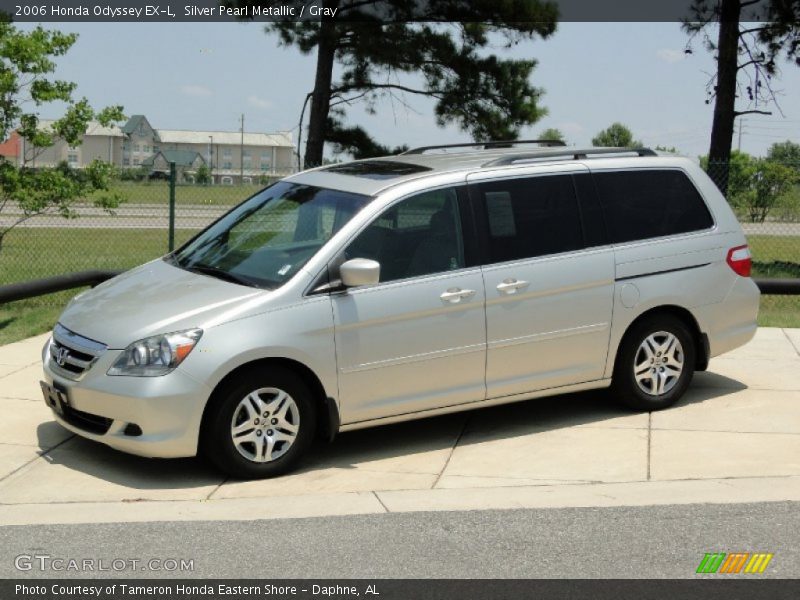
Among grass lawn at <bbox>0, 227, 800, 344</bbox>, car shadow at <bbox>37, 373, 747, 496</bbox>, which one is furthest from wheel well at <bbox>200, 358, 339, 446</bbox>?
grass lawn at <bbox>0, 227, 800, 344</bbox>

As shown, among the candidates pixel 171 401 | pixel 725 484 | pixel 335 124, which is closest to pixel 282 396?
pixel 171 401

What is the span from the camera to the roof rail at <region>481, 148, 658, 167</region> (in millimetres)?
7566

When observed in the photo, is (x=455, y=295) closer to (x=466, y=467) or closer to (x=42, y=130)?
(x=466, y=467)

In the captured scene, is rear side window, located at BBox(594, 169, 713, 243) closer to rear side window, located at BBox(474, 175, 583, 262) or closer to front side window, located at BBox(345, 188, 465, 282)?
rear side window, located at BBox(474, 175, 583, 262)

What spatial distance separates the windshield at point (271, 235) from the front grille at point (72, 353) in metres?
0.93

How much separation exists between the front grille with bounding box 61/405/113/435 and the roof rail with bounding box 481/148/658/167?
2903mm

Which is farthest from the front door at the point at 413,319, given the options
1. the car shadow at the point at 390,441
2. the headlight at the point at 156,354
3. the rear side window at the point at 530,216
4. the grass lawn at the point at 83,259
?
the grass lawn at the point at 83,259

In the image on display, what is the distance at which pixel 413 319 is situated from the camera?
6910 mm

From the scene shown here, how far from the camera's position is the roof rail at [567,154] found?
24.8ft

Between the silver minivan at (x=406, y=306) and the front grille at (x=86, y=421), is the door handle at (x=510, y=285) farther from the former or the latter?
the front grille at (x=86, y=421)

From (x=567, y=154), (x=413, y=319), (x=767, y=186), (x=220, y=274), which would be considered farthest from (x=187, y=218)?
(x=413, y=319)

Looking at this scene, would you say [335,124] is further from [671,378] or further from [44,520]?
[44,520]

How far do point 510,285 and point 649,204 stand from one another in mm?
1402

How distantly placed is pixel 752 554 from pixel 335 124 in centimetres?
1682
